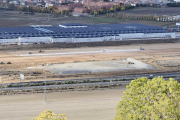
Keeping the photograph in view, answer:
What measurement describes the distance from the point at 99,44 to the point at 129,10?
47064 mm

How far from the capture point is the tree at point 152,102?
12.0 meters

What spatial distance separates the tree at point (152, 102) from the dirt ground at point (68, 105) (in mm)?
4446

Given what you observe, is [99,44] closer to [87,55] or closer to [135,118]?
[87,55]

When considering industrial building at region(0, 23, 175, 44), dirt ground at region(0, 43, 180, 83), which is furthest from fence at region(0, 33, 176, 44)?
dirt ground at region(0, 43, 180, 83)

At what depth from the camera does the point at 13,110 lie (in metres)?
18.6

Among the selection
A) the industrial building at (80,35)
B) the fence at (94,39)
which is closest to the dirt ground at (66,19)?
the fence at (94,39)

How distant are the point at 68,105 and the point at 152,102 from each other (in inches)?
317

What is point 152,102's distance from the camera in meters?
12.8

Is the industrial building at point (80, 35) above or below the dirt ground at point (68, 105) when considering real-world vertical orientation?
above

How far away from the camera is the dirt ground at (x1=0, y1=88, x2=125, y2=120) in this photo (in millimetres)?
17875

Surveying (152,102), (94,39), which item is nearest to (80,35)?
(94,39)

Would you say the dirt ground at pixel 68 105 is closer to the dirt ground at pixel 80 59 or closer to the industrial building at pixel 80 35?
the dirt ground at pixel 80 59

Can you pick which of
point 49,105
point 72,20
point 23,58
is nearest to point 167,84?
point 49,105

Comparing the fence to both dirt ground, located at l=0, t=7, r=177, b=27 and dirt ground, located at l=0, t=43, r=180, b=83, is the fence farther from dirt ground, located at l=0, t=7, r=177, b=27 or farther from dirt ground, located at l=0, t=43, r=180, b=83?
dirt ground, located at l=0, t=7, r=177, b=27
